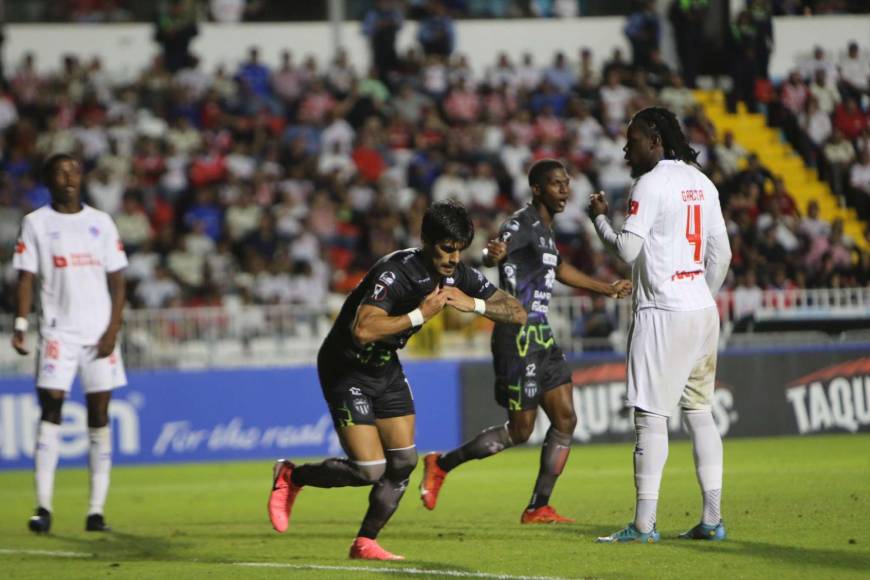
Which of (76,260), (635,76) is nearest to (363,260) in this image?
(635,76)

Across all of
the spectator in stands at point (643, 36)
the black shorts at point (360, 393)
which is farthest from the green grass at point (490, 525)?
the spectator in stands at point (643, 36)

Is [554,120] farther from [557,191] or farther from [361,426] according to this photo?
[361,426]

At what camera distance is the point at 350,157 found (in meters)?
24.0

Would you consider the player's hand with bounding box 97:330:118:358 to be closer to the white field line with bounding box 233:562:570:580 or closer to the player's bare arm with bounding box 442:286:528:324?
the white field line with bounding box 233:562:570:580

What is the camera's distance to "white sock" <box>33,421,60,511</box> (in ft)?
38.2

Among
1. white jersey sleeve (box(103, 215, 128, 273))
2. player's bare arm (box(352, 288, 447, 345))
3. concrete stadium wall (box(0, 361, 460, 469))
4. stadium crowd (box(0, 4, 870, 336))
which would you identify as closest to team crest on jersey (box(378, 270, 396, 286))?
player's bare arm (box(352, 288, 447, 345))

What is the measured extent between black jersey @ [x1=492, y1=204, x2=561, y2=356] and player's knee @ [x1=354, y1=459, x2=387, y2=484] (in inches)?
88.7

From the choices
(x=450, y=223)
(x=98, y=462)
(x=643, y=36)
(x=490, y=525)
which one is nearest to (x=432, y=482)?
(x=490, y=525)

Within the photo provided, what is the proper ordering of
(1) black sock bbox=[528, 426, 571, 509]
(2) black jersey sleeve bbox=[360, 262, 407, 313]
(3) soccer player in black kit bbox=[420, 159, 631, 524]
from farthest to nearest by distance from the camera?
(3) soccer player in black kit bbox=[420, 159, 631, 524] → (1) black sock bbox=[528, 426, 571, 509] → (2) black jersey sleeve bbox=[360, 262, 407, 313]

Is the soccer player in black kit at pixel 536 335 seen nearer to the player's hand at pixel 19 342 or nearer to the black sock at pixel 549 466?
the black sock at pixel 549 466

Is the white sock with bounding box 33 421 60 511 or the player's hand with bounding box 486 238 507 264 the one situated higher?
the player's hand with bounding box 486 238 507 264

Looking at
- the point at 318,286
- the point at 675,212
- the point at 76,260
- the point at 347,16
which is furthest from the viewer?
the point at 347,16

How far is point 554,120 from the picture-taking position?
2477cm

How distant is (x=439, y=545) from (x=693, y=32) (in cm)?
1779
